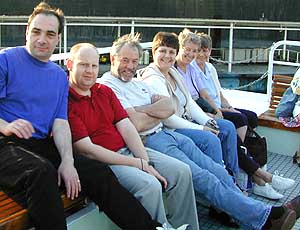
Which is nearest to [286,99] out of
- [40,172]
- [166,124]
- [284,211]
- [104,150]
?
[166,124]

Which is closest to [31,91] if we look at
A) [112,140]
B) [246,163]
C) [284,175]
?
[112,140]

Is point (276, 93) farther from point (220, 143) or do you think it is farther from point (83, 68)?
point (83, 68)

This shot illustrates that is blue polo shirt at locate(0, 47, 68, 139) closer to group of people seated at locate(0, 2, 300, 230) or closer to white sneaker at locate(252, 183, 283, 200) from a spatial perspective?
group of people seated at locate(0, 2, 300, 230)

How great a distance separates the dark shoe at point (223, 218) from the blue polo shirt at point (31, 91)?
3.66ft

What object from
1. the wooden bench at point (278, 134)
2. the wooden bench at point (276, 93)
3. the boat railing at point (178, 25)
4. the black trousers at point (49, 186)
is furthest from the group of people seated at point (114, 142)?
the boat railing at point (178, 25)

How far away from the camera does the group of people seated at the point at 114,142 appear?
6.28 feet

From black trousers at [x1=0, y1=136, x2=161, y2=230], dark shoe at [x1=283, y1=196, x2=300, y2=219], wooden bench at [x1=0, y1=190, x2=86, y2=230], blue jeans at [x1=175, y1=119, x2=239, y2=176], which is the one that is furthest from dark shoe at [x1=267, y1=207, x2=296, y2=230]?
wooden bench at [x1=0, y1=190, x2=86, y2=230]

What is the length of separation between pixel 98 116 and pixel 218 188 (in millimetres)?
686

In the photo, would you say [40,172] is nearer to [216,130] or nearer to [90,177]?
[90,177]

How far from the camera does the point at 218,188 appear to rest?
7.72 feet

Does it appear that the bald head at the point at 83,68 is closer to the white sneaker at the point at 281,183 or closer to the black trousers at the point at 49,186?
the black trousers at the point at 49,186

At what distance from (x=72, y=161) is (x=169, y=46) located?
3.84 feet

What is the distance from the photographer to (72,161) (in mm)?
1997

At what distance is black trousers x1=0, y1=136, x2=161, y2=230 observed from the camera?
172cm
